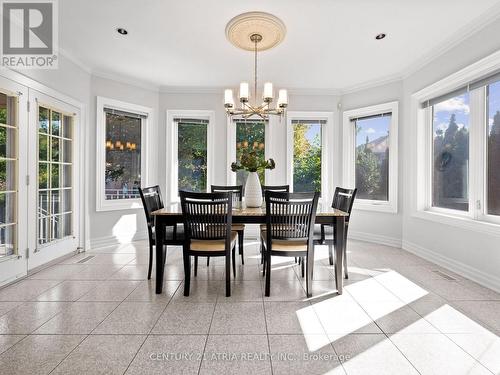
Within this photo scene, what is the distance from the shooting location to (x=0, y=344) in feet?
5.88

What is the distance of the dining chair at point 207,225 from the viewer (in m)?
2.39

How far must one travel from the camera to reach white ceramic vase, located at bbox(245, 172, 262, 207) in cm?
307

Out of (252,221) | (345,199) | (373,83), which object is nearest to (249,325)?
(252,221)

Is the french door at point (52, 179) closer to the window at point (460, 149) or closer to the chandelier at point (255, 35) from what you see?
the chandelier at point (255, 35)

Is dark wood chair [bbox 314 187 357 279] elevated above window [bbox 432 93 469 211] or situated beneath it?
situated beneath

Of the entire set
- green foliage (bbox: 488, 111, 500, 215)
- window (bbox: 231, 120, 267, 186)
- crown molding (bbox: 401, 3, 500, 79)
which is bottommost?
green foliage (bbox: 488, 111, 500, 215)

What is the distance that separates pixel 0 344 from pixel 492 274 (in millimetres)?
4098

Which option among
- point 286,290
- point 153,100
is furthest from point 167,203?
point 286,290

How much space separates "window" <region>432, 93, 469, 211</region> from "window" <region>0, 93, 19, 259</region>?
16.2ft

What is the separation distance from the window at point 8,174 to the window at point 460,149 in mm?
4826

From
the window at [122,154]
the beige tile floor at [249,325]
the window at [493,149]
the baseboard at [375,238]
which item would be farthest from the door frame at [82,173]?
the window at [493,149]

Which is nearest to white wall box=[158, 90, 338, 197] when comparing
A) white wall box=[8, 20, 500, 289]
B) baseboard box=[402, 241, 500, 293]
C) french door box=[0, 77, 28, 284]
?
white wall box=[8, 20, 500, 289]

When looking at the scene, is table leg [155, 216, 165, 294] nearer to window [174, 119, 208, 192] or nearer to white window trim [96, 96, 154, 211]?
white window trim [96, 96, 154, 211]

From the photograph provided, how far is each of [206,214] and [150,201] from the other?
0.96m
